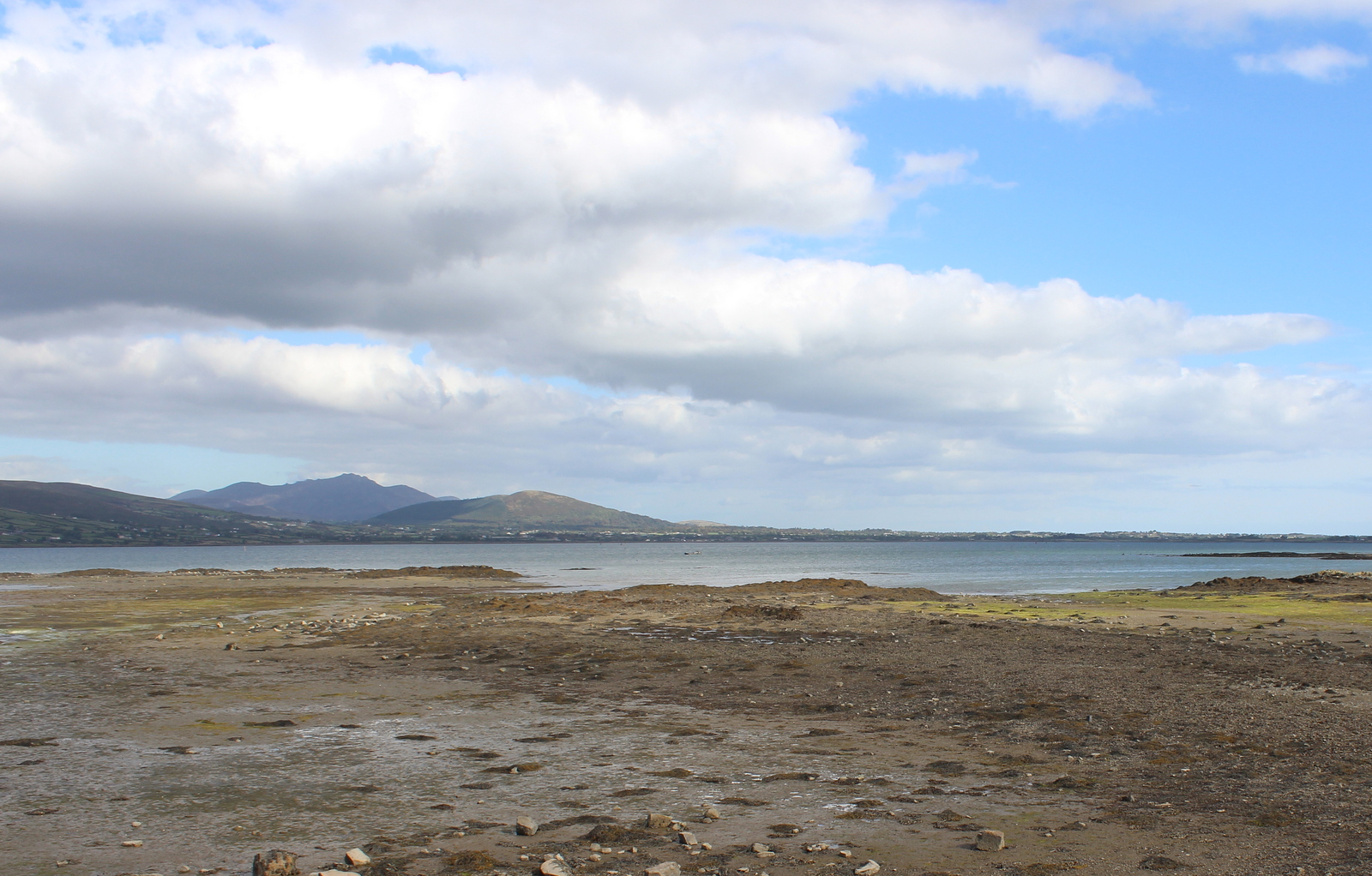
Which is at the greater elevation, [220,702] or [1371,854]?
[1371,854]

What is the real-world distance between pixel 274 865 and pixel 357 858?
30.0 inches

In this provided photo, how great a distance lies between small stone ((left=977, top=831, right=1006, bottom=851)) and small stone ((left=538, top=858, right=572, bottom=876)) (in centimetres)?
409

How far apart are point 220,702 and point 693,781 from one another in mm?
11343

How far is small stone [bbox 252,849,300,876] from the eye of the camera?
7.82 m

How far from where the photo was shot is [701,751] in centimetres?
1337

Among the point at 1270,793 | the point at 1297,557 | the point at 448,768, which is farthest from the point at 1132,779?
the point at 1297,557

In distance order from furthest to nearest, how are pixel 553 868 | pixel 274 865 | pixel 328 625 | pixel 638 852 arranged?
pixel 328 625 < pixel 638 852 < pixel 553 868 < pixel 274 865

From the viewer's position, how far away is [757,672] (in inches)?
840

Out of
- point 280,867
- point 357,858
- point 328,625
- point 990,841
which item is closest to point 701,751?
point 990,841

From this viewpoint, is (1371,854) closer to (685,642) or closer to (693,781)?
(693,781)

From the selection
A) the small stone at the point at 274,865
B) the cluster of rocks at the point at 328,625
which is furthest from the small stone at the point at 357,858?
the cluster of rocks at the point at 328,625

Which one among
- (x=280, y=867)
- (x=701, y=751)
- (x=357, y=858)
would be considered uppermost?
(x=280, y=867)

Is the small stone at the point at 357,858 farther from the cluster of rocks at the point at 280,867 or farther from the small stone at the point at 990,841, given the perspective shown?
the small stone at the point at 990,841

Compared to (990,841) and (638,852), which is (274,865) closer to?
(638,852)
